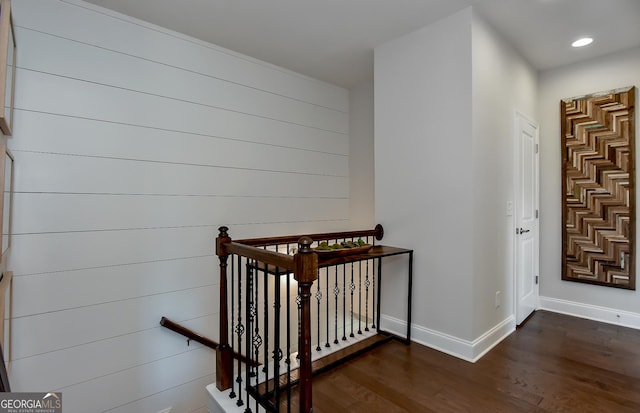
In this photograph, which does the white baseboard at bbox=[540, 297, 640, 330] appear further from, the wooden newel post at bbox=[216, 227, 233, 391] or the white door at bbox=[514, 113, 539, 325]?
the wooden newel post at bbox=[216, 227, 233, 391]

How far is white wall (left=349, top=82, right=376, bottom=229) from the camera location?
3988 millimetres

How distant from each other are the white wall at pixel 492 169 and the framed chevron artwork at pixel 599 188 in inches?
33.5

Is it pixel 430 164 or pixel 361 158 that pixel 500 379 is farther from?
pixel 361 158

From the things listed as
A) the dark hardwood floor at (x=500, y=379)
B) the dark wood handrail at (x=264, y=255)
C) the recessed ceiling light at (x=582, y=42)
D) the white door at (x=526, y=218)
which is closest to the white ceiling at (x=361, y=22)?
the recessed ceiling light at (x=582, y=42)

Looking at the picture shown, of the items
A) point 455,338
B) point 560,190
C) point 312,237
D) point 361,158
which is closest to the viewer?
point 455,338

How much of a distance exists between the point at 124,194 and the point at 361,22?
243 cm

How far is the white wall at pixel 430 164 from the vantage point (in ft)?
7.82

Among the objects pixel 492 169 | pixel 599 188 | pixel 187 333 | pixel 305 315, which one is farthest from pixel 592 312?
pixel 187 333

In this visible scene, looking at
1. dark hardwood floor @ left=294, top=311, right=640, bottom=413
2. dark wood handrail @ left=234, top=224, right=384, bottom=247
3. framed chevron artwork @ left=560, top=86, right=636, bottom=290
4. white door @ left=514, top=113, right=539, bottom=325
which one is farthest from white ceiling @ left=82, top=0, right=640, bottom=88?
dark hardwood floor @ left=294, top=311, right=640, bottom=413

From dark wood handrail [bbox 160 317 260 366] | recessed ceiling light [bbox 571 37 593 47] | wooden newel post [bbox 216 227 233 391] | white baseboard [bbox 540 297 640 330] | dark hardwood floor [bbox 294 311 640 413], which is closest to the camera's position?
dark hardwood floor [bbox 294 311 640 413]

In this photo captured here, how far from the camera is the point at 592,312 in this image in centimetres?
320

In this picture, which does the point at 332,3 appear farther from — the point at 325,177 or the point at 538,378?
the point at 538,378

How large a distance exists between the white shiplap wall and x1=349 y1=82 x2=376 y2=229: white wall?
1248 mm

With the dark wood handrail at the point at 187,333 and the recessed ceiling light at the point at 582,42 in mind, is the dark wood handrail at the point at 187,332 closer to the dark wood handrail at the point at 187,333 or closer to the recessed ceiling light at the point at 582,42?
Result: the dark wood handrail at the point at 187,333
